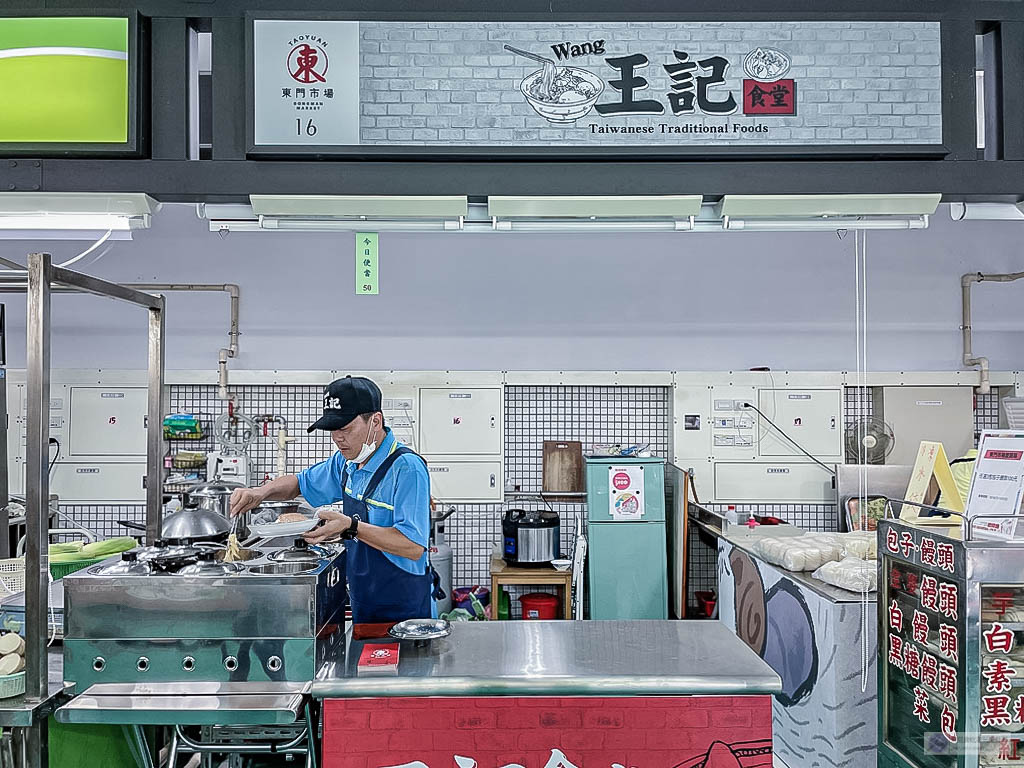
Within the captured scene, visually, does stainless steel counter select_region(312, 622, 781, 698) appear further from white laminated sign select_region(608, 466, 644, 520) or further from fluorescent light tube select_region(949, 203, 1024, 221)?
white laminated sign select_region(608, 466, 644, 520)

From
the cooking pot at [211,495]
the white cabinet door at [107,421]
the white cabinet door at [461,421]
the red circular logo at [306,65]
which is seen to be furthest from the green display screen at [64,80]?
the white cabinet door at [107,421]

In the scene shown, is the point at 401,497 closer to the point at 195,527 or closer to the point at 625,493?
the point at 195,527

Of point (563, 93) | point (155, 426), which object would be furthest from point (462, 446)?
point (563, 93)

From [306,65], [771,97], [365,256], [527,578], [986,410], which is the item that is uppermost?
→ [306,65]

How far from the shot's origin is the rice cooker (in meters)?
6.04

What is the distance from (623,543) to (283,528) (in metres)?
3.59

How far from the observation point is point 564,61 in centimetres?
292

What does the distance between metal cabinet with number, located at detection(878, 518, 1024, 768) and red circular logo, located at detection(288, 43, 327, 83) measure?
294 cm

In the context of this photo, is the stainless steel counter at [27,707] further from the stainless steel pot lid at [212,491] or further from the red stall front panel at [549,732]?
the stainless steel pot lid at [212,491]

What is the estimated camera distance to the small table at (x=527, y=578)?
5938mm

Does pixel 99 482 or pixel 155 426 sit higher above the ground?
pixel 155 426

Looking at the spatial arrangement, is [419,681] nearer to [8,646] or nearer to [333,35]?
[8,646]

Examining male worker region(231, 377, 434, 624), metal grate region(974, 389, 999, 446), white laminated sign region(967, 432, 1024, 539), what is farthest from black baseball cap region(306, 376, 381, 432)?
metal grate region(974, 389, 999, 446)

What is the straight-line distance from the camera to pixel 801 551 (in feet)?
13.9
